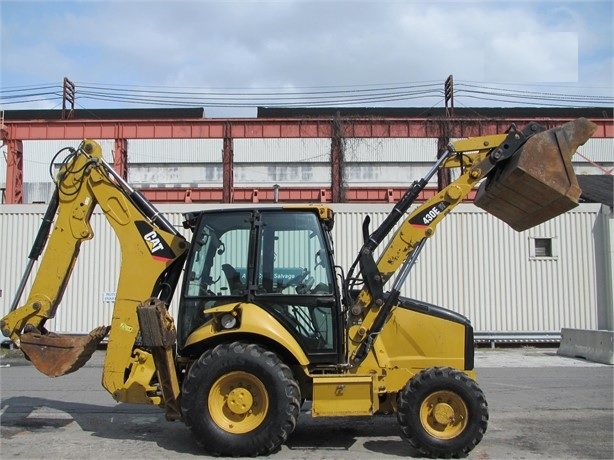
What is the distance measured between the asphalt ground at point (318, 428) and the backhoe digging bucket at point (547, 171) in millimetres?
2509

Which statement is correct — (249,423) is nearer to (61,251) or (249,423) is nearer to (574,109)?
(61,251)

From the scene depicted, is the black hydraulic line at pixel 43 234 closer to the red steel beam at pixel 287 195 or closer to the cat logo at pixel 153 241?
the cat logo at pixel 153 241

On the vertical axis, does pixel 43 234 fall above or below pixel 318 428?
above

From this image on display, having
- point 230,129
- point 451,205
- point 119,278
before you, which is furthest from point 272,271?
point 230,129

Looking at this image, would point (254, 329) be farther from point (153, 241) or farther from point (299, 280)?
point (153, 241)

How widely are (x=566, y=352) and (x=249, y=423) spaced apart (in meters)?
11.7

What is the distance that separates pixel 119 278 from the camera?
21.4 feet

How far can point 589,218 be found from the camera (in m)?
17.2

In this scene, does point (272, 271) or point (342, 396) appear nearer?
point (342, 396)

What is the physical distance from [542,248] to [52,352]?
14.3 m

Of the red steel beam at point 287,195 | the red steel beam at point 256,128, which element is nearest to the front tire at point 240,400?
the red steel beam at point 256,128

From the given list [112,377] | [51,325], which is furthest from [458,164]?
[51,325]

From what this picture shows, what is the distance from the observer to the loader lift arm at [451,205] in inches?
Answer: 239

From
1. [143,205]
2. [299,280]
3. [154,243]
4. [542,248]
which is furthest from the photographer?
[542,248]
